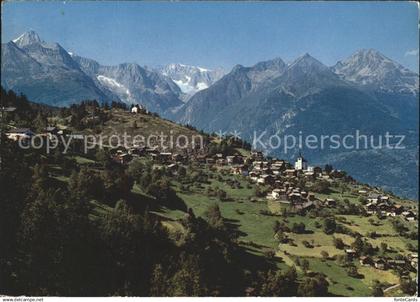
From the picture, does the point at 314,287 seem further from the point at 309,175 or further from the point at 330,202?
the point at 309,175

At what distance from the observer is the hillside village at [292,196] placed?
154 ft

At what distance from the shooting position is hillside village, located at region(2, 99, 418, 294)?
46.9m

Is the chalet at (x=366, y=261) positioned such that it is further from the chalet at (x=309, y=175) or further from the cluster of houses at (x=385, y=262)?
the chalet at (x=309, y=175)

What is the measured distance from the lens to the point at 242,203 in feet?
190

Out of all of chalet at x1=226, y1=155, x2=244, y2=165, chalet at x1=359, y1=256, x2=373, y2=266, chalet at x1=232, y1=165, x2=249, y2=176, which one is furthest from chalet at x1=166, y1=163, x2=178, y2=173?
chalet at x1=359, y1=256, x2=373, y2=266

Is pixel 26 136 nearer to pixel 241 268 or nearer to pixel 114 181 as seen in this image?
pixel 114 181

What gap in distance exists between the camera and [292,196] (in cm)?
6544

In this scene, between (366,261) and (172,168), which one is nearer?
(366,261)

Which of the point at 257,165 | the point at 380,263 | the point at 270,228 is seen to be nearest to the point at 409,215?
the point at 380,263

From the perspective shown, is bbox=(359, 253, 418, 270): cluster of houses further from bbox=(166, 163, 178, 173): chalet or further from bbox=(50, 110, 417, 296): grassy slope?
bbox=(166, 163, 178, 173): chalet

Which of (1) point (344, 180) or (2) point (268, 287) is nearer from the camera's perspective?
(2) point (268, 287)

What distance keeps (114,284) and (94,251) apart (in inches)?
94.6

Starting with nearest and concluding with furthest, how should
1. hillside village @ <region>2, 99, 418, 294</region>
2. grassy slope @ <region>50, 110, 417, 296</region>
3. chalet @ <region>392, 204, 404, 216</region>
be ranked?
grassy slope @ <region>50, 110, 417, 296</region> → hillside village @ <region>2, 99, 418, 294</region> → chalet @ <region>392, 204, 404, 216</region>

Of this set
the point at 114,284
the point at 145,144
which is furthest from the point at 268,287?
the point at 145,144
